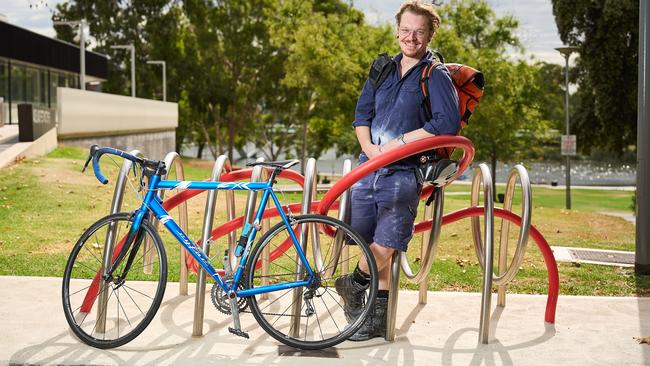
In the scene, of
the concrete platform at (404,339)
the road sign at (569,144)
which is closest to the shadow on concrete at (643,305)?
the concrete platform at (404,339)

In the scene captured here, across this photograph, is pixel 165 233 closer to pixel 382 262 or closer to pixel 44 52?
pixel 382 262

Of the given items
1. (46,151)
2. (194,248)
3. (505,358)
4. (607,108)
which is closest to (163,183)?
(194,248)

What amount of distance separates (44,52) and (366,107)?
43367 mm

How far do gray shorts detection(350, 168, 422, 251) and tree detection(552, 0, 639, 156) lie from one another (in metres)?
30.3

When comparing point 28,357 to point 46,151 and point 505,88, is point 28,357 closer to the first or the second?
point 46,151

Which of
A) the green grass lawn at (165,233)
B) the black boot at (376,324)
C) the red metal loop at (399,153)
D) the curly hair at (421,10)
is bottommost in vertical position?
the green grass lawn at (165,233)

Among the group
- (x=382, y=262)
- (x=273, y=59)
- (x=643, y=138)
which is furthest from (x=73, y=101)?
(x=273, y=59)

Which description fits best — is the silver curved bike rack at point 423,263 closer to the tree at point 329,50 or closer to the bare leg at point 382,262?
the bare leg at point 382,262

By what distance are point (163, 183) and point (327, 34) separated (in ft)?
137

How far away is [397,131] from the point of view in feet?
16.9

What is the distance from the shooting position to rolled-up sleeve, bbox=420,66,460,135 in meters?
5.02

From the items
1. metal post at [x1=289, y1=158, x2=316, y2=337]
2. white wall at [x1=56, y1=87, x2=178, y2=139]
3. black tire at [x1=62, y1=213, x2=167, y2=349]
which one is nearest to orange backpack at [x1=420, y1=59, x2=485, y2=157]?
metal post at [x1=289, y1=158, x2=316, y2=337]

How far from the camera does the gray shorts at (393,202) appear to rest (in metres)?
5.10

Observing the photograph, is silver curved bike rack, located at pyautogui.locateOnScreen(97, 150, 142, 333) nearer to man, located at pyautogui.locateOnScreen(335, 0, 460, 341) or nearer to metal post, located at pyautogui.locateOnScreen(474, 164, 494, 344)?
man, located at pyautogui.locateOnScreen(335, 0, 460, 341)
